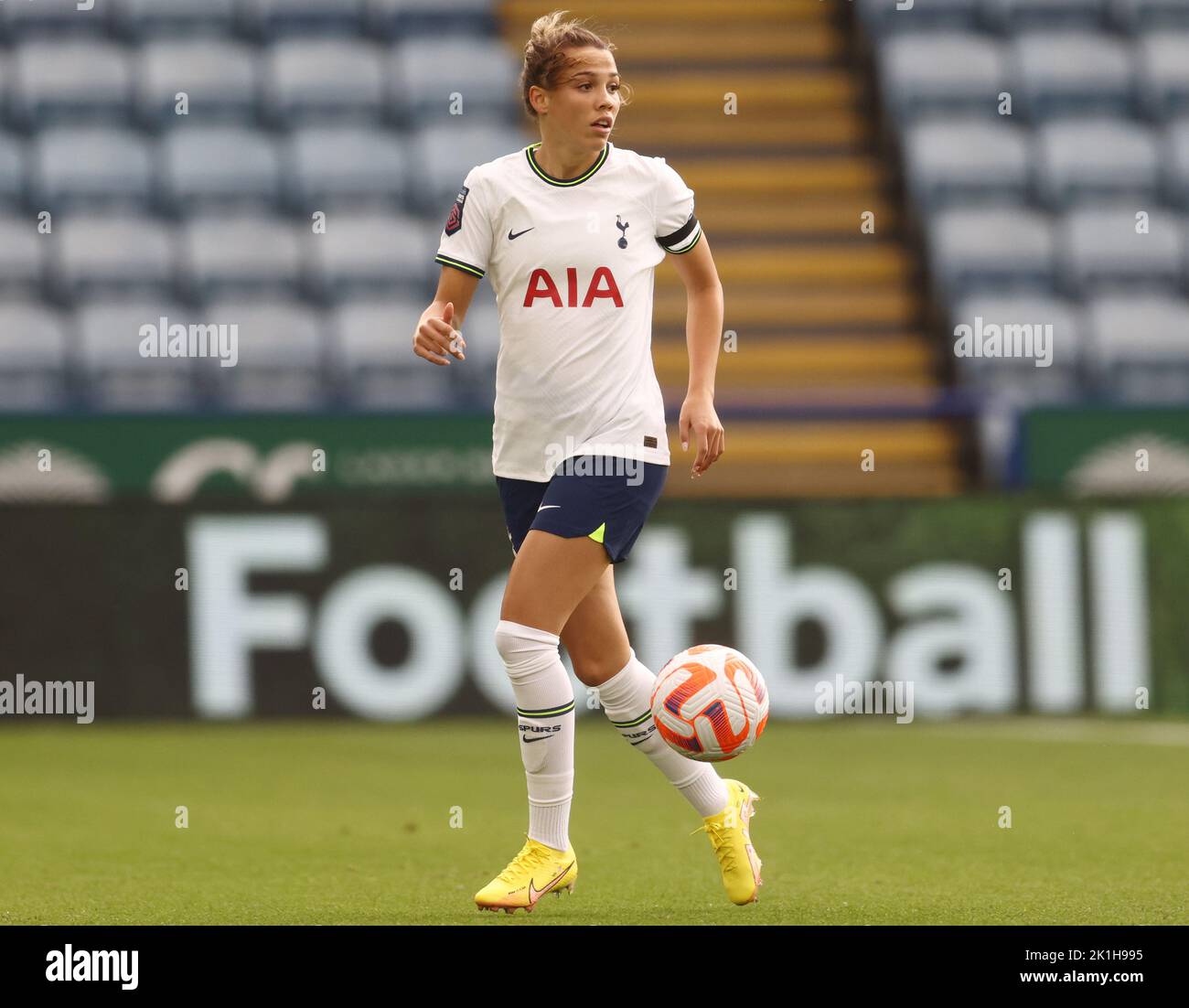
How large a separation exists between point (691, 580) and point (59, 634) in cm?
306

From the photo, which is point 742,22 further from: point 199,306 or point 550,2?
point 199,306

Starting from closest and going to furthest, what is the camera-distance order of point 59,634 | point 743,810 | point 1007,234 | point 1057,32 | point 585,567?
point 585,567 → point 743,810 → point 59,634 → point 1007,234 → point 1057,32

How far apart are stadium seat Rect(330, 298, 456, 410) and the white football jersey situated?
7885 millimetres

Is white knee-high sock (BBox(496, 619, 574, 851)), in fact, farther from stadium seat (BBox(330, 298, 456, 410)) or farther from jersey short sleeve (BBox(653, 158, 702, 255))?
stadium seat (BBox(330, 298, 456, 410))

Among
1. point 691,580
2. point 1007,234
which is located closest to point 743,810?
point 691,580

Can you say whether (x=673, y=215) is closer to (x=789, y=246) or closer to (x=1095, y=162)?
(x=789, y=246)

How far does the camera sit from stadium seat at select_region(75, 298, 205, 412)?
12914 mm

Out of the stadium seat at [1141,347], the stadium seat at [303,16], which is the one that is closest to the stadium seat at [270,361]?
the stadium seat at [303,16]

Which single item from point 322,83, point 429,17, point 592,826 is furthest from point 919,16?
point 592,826

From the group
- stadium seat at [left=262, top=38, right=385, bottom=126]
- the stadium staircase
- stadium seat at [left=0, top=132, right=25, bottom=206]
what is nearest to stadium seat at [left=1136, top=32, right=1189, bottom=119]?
the stadium staircase

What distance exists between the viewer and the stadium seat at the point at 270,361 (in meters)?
13.1

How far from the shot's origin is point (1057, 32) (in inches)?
659

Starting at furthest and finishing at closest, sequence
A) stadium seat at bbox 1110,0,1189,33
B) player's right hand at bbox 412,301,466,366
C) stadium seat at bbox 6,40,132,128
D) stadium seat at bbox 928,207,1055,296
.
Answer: stadium seat at bbox 1110,0,1189,33 < stadium seat at bbox 6,40,132,128 < stadium seat at bbox 928,207,1055,296 < player's right hand at bbox 412,301,466,366

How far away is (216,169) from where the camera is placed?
1499 centimetres
